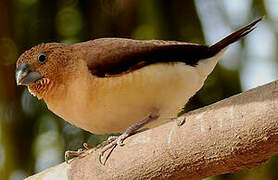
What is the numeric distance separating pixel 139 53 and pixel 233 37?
459 mm

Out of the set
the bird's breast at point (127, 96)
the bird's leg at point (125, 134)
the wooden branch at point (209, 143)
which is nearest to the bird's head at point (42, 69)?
the bird's breast at point (127, 96)

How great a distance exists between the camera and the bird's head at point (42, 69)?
335 centimetres

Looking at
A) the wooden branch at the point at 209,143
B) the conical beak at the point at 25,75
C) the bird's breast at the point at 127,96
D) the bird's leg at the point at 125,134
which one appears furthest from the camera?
the conical beak at the point at 25,75

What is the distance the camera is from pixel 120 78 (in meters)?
3.11

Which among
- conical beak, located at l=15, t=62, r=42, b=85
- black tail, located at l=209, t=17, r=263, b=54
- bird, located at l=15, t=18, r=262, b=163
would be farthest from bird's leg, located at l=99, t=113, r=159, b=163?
conical beak, located at l=15, t=62, r=42, b=85

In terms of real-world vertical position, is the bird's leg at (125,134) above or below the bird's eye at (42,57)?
below

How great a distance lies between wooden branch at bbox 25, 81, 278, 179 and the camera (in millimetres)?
2107

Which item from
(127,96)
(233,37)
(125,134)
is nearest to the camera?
(125,134)

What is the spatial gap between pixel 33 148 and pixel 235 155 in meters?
2.66

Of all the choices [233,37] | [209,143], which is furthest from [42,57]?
[209,143]

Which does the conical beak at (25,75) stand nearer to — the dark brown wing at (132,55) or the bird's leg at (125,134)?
the dark brown wing at (132,55)

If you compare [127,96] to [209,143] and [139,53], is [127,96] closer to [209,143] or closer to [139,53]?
[139,53]

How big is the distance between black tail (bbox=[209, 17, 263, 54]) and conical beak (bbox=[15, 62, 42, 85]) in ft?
2.94

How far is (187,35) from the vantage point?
462 cm
